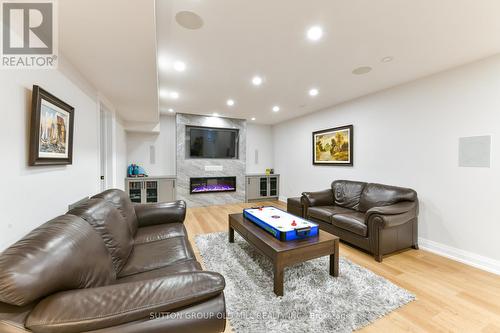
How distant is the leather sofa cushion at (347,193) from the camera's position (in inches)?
138

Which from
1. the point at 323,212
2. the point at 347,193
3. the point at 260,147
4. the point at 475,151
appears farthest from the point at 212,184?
the point at 475,151

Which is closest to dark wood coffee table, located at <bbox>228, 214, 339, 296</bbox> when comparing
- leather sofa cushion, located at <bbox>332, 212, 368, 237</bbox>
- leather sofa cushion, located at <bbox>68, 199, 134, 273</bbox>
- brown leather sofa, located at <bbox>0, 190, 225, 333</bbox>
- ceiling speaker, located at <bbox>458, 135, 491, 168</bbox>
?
leather sofa cushion, located at <bbox>332, 212, 368, 237</bbox>

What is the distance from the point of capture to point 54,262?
92 cm

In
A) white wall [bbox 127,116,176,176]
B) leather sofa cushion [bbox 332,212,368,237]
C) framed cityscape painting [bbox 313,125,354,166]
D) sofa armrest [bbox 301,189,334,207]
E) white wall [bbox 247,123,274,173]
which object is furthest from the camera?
white wall [bbox 247,123,274,173]

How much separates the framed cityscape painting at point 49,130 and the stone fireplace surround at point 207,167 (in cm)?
335

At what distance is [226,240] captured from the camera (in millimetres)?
3029

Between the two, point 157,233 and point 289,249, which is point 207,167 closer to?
point 157,233

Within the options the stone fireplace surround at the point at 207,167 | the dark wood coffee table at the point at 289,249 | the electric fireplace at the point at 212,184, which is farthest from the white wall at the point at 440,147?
the electric fireplace at the point at 212,184

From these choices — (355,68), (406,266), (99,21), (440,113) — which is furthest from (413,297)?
(99,21)

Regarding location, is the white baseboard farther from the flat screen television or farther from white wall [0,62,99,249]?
the flat screen television

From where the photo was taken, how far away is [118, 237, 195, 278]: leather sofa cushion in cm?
153

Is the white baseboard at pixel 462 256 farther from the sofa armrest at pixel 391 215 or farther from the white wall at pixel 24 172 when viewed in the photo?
the white wall at pixel 24 172

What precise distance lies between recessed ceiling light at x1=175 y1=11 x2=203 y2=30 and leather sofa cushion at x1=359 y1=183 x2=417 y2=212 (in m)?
3.30

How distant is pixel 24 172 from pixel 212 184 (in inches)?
178
